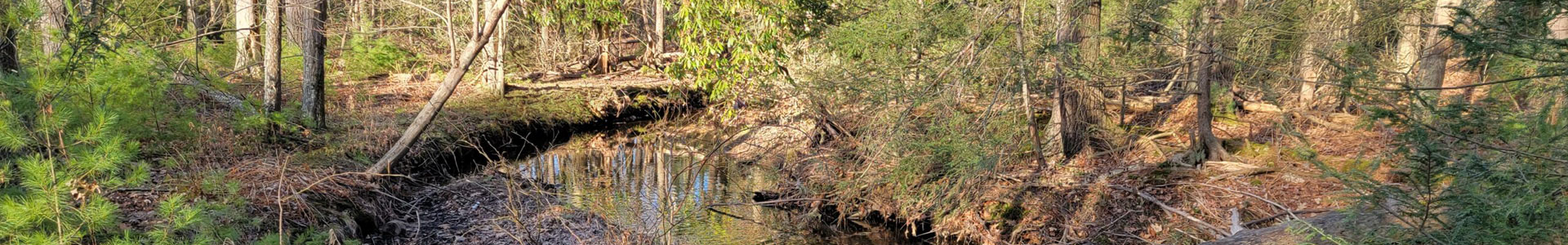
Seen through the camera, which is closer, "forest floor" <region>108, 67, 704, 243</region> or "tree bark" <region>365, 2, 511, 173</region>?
"forest floor" <region>108, 67, 704, 243</region>

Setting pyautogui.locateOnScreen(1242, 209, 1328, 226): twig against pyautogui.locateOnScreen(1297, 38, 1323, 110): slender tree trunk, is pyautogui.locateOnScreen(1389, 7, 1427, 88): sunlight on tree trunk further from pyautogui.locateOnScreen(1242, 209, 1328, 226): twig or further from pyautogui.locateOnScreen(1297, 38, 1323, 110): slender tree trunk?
pyautogui.locateOnScreen(1242, 209, 1328, 226): twig

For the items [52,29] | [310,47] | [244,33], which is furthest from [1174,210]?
[244,33]

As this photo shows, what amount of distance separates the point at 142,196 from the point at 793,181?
5916mm

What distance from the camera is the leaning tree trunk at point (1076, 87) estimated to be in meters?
8.33

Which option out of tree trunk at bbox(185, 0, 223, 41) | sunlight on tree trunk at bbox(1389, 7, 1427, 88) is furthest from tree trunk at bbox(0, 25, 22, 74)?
sunlight on tree trunk at bbox(1389, 7, 1427, 88)

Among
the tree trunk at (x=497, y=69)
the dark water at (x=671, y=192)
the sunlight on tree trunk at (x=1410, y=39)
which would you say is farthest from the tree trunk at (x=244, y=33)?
the sunlight on tree trunk at (x=1410, y=39)

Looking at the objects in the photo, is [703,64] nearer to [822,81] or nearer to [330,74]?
[822,81]

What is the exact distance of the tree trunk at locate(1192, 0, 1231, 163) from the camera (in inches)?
313

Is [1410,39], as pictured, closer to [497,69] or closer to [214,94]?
[497,69]

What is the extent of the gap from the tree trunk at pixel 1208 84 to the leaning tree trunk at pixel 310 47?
→ 27.7 feet

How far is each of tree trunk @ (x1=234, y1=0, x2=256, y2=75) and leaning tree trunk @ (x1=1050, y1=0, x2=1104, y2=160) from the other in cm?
790

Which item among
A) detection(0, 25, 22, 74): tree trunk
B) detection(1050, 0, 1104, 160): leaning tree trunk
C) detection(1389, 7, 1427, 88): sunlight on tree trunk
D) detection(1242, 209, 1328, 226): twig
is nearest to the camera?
detection(0, 25, 22, 74): tree trunk

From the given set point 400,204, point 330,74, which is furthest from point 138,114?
point 330,74

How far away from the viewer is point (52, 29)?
565cm
